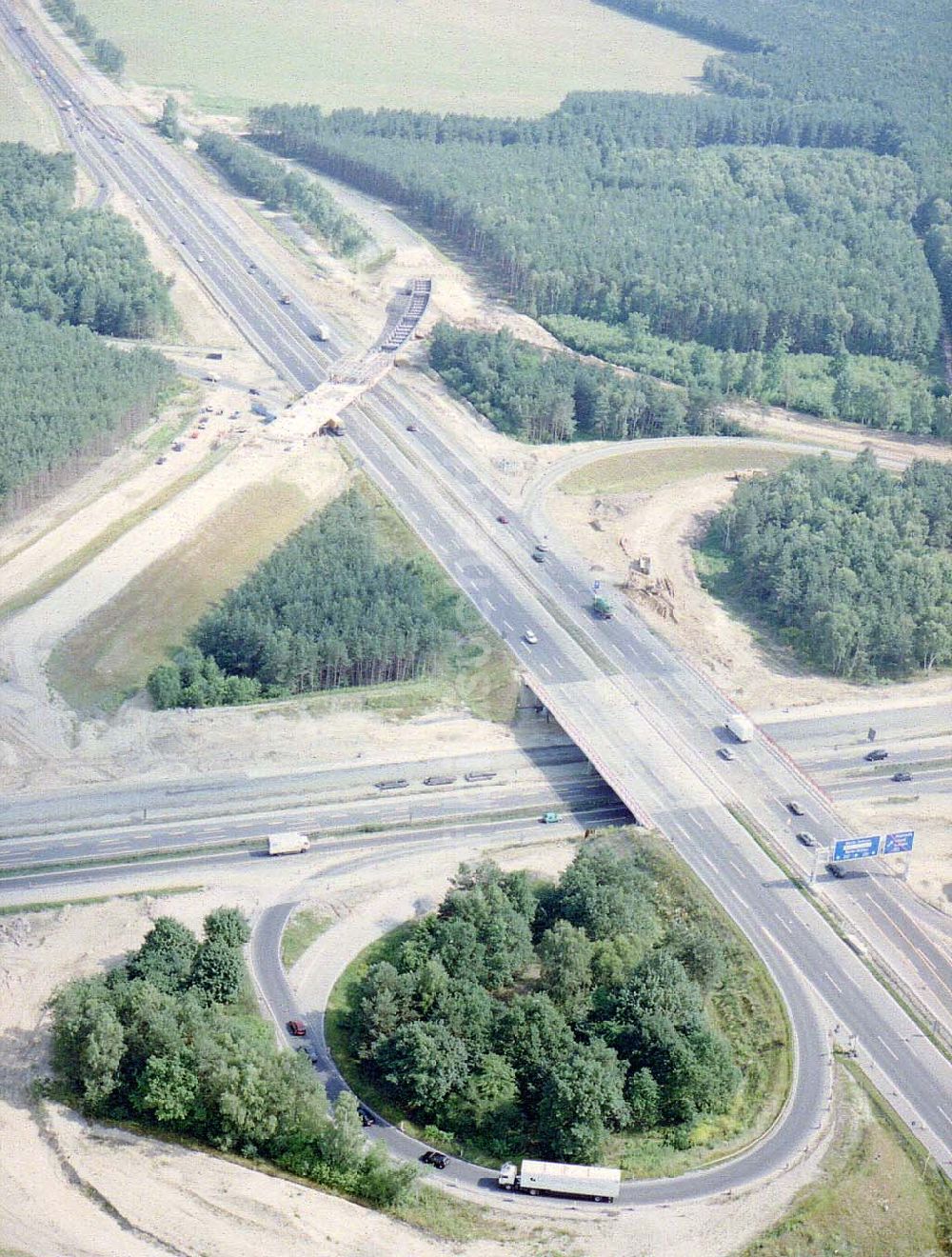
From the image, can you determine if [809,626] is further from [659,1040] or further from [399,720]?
[659,1040]

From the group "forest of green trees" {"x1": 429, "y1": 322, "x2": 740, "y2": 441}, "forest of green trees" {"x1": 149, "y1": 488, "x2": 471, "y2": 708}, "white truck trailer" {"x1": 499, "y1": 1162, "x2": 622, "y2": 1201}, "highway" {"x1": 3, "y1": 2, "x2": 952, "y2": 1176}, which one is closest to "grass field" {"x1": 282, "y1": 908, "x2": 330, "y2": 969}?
"white truck trailer" {"x1": 499, "y1": 1162, "x2": 622, "y2": 1201}

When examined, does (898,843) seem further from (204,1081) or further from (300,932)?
(204,1081)

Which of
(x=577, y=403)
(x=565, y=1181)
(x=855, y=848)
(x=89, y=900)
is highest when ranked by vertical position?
(x=577, y=403)

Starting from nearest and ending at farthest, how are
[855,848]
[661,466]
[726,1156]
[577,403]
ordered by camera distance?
[726,1156]
[855,848]
[661,466]
[577,403]

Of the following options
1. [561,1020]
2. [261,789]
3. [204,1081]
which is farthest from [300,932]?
[561,1020]

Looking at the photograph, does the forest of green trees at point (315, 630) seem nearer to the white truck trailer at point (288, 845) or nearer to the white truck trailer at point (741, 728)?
the white truck trailer at point (288, 845)

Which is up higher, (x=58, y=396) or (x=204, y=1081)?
(x=58, y=396)
